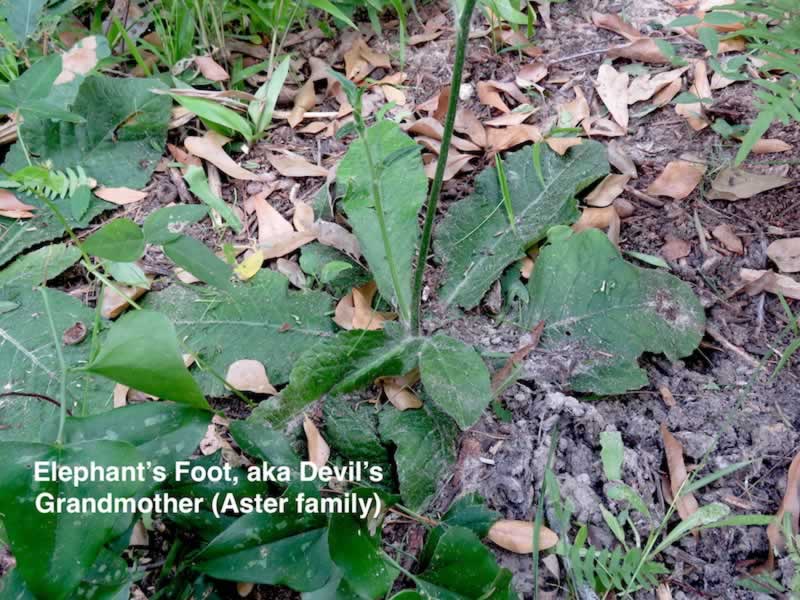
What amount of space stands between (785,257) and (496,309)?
0.63m

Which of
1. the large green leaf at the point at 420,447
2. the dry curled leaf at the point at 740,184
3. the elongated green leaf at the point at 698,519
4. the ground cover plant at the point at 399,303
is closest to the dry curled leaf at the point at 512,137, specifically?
the ground cover plant at the point at 399,303

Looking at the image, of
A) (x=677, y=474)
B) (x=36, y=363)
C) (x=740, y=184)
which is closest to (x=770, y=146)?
(x=740, y=184)

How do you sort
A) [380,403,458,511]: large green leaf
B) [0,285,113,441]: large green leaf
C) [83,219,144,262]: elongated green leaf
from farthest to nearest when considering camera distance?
[0,285,113,441]: large green leaf, [380,403,458,511]: large green leaf, [83,219,144,262]: elongated green leaf

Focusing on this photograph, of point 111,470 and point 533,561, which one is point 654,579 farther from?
point 111,470

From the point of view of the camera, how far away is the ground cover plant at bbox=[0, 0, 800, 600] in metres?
1.04

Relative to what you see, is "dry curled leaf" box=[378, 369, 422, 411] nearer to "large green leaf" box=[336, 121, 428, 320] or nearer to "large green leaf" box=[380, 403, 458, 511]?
"large green leaf" box=[380, 403, 458, 511]

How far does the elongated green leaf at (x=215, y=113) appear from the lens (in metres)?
1.74

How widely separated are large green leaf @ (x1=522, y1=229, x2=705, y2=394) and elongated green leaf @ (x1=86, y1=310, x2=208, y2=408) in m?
0.76

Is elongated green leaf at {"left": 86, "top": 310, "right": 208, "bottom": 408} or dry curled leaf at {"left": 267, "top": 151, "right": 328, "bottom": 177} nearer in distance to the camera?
elongated green leaf at {"left": 86, "top": 310, "right": 208, "bottom": 408}

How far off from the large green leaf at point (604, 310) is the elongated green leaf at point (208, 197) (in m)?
0.73

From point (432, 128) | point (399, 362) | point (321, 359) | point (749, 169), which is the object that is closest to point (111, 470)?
point (321, 359)

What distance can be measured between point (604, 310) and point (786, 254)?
429mm

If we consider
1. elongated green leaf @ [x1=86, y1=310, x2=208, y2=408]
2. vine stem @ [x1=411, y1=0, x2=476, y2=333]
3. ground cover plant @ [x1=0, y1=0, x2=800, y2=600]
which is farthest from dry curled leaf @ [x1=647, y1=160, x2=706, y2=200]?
elongated green leaf @ [x1=86, y1=310, x2=208, y2=408]

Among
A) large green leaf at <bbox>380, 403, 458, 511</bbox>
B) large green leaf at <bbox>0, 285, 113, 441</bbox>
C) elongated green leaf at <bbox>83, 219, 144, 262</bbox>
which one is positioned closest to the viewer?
elongated green leaf at <bbox>83, 219, 144, 262</bbox>
